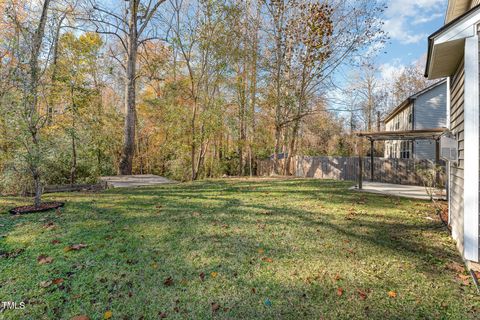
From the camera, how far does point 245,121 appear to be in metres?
13.9

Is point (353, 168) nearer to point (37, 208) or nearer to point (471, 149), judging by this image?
point (471, 149)

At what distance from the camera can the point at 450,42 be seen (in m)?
2.96

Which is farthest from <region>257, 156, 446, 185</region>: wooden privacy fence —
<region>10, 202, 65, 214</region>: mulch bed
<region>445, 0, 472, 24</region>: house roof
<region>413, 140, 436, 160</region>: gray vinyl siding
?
<region>10, 202, 65, 214</region>: mulch bed

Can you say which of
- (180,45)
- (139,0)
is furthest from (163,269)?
(139,0)

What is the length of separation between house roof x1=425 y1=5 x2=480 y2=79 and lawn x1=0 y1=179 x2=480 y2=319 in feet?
8.40

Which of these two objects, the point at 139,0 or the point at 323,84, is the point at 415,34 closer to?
the point at 323,84

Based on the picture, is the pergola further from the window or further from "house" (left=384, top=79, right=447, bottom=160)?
the window

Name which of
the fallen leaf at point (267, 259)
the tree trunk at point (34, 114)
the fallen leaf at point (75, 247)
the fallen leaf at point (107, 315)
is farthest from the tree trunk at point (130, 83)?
the fallen leaf at point (107, 315)

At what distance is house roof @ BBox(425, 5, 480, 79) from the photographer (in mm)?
2750

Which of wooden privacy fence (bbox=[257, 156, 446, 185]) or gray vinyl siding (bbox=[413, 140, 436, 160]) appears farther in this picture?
gray vinyl siding (bbox=[413, 140, 436, 160])

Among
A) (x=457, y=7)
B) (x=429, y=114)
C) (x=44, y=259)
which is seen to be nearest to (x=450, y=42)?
(x=457, y=7)

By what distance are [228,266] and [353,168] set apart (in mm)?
13160

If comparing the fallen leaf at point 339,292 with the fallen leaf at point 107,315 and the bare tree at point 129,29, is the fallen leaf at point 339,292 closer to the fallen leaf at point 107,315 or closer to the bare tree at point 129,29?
the fallen leaf at point 107,315

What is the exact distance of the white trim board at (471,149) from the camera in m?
2.70
